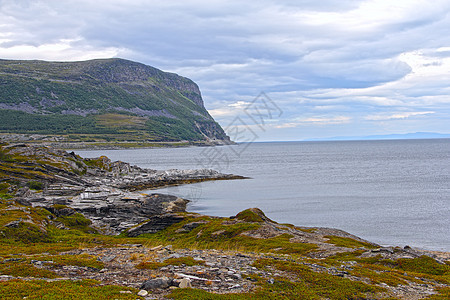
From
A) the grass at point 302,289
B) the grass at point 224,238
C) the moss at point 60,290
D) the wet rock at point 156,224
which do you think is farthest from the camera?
the wet rock at point 156,224

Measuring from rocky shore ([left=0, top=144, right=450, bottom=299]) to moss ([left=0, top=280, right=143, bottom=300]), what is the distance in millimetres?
119

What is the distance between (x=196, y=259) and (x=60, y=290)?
883 centimetres

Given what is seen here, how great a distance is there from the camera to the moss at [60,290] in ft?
44.9

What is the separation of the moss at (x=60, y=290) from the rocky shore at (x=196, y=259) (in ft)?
0.39

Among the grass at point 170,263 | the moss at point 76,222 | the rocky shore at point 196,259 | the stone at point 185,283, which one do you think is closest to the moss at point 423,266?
the rocky shore at point 196,259

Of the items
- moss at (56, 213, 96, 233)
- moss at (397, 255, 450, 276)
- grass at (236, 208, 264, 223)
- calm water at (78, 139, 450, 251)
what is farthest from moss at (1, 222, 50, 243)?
calm water at (78, 139, 450, 251)

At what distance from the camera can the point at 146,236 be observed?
41750 mm

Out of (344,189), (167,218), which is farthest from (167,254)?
(344,189)

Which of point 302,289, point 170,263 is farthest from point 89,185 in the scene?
point 302,289

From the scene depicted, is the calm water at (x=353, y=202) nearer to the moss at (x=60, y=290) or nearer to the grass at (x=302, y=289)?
the grass at (x=302, y=289)

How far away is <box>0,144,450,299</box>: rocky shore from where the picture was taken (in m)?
16.9

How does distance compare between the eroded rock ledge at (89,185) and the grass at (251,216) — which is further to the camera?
the eroded rock ledge at (89,185)

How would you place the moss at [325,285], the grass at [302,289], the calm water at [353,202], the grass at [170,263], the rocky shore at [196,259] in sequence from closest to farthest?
1. the grass at [302,289]
2. the rocky shore at [196,259]
3. the moss at [325,285]
4. the grass at [170,263]
5. the calm water at [353,202]

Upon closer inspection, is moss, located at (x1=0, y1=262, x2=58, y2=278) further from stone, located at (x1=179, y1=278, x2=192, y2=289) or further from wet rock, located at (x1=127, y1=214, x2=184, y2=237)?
wet rock, located at (x1=127, y1=214, x2=184, y2=237)
